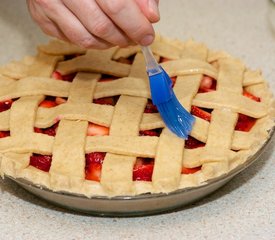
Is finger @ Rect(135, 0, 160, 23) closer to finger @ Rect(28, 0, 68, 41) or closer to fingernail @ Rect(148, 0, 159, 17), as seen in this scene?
fingernail @ Rect(148, 0, 159, 17)

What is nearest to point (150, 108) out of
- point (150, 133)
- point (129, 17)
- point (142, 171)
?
point (150, 133)

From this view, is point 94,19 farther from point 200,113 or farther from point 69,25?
point 200,113

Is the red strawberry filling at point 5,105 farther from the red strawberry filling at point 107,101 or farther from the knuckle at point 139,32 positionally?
the knuckle at point 139,32

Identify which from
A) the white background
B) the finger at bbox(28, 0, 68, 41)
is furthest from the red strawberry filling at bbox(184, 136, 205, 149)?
the finger at bbox(28, 0, 68, 41)

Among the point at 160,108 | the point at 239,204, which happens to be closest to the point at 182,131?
the point at 160,108

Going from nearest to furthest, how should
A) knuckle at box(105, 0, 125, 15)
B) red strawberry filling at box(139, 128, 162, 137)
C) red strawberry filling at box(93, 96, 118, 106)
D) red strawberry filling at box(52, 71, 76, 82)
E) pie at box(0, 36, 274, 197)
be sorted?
knuckle at box(105, 0, 125, 15)
pie at box(0, 36, 274, 197)
red strawberry filling at box(139, 128, 162, 137)
red strawberry filling at box(93, 96, 118, 106)
red strawberry filling at box(52, 71, 76, 82)

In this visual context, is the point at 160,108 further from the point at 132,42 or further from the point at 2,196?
the point at 2,196

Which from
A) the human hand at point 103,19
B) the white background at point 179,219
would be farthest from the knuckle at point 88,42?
the white background at point 179,219
